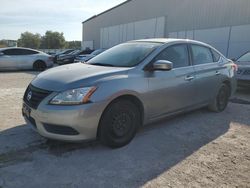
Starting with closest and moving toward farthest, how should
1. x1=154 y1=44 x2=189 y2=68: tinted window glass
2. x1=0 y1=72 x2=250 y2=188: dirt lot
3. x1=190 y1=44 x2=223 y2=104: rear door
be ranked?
x1=0 y1=72 x2=250 y2=188: dirt lot → x1=154 y1=44 x2=189 y2=68: tinted window glass → x1=190 y1=44 x2=223 y2=104: rear door

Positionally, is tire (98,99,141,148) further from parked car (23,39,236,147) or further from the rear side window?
the rear side window

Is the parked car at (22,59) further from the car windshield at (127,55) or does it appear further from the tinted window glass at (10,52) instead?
the car windshield at (127,55)

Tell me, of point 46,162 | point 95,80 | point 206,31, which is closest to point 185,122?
point 95,80

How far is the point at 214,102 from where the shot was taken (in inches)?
Answer: 223

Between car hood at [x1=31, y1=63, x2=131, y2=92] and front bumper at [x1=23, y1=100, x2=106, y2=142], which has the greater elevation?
car hood at [x1=31, y1=63, x2=131, y2=92]

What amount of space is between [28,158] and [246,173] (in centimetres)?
275

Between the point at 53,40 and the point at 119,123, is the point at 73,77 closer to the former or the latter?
the point at 119,123

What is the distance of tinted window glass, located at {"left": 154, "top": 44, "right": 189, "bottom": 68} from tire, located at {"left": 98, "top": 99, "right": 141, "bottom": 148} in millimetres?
1058

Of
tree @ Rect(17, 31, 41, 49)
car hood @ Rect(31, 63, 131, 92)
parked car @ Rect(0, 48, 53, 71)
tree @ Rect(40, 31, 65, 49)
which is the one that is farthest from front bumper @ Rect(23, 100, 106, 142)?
tree @ Rect(17, 31, 41, 49)

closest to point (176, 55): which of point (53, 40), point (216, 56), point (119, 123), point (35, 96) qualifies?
point (216, 56)

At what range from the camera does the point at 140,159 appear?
3.47m

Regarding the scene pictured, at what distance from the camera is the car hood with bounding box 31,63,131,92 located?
3438 mm

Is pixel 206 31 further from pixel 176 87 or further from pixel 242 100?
pixel 176 87

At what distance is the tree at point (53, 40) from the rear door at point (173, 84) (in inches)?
2819
